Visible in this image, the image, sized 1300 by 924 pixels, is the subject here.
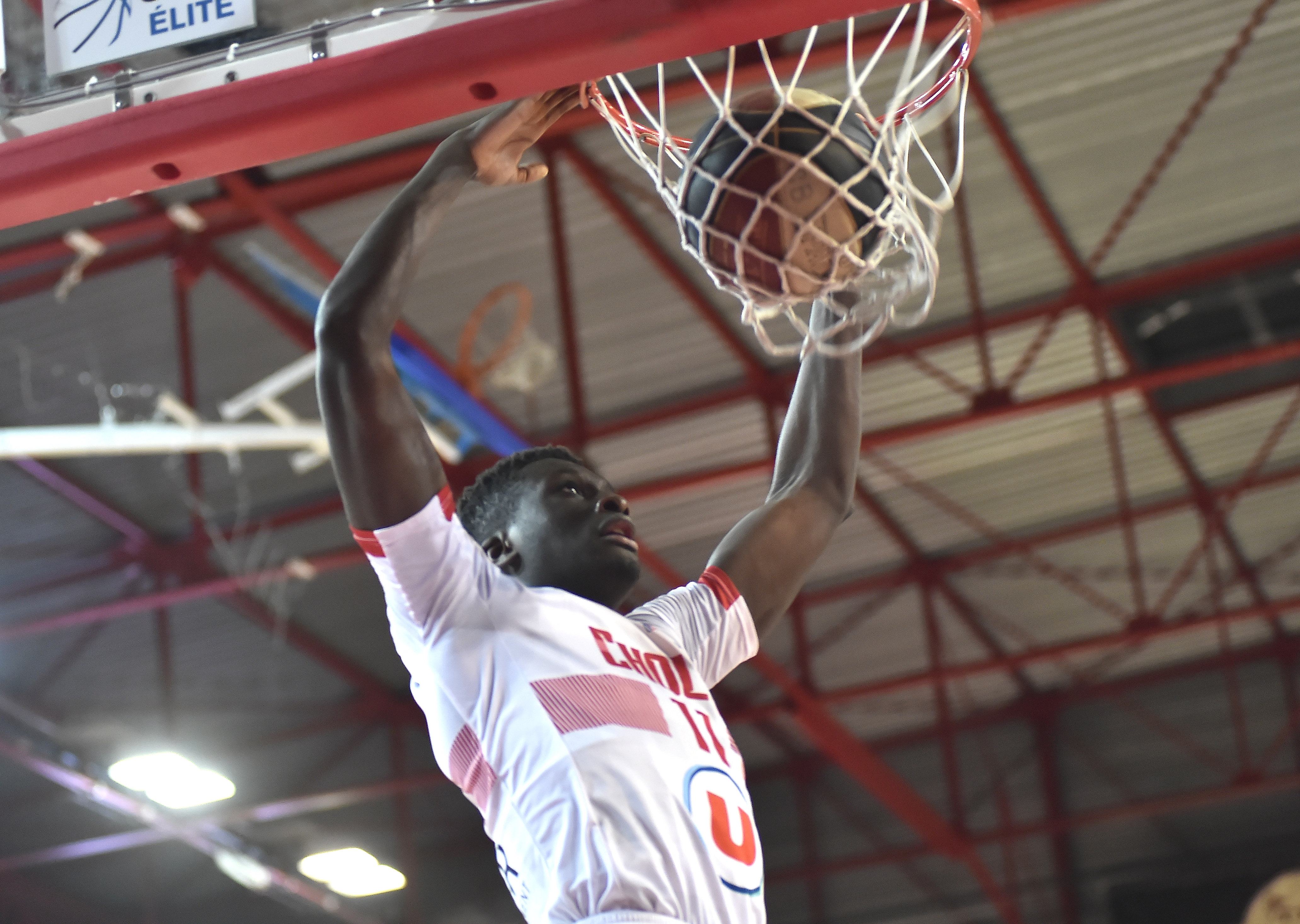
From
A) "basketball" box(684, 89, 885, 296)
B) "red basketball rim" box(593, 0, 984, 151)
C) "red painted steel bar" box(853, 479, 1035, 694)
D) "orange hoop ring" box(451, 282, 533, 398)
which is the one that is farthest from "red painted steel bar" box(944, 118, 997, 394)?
"basketball" box(684, 89, 885, 296)

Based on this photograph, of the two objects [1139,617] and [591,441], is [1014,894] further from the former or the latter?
[591,441]

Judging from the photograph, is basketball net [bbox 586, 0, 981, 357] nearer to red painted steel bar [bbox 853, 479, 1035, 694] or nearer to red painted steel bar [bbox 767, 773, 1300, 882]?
red painted steel bar [bbox 853, 479, 1035, 694]

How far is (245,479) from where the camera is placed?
14.3 meters

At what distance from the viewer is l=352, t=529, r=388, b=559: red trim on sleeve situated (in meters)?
3.12

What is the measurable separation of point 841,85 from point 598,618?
21.4 ft

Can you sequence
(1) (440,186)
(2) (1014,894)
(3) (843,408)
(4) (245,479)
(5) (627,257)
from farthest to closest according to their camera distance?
1. (2) (1014,894)
2. (4) (245,479)
3. (5) (627,257)
4. (3) (843,408)
5. (1) (440,186)

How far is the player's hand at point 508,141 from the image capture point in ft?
11.6

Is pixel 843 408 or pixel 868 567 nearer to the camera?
pixel 843 408

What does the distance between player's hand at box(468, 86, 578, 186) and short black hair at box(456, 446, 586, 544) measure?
670 mm

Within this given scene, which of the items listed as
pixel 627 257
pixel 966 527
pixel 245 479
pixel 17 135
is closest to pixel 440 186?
pixel 17 135

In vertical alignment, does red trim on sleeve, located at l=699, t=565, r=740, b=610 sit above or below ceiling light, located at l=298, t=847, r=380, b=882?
below

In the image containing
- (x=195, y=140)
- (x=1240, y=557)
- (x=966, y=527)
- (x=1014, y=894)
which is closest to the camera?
(x=195, y=140)

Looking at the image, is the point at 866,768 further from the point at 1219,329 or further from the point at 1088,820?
the point at 1219,329

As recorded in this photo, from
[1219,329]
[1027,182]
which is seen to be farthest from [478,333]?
[1219,329]
